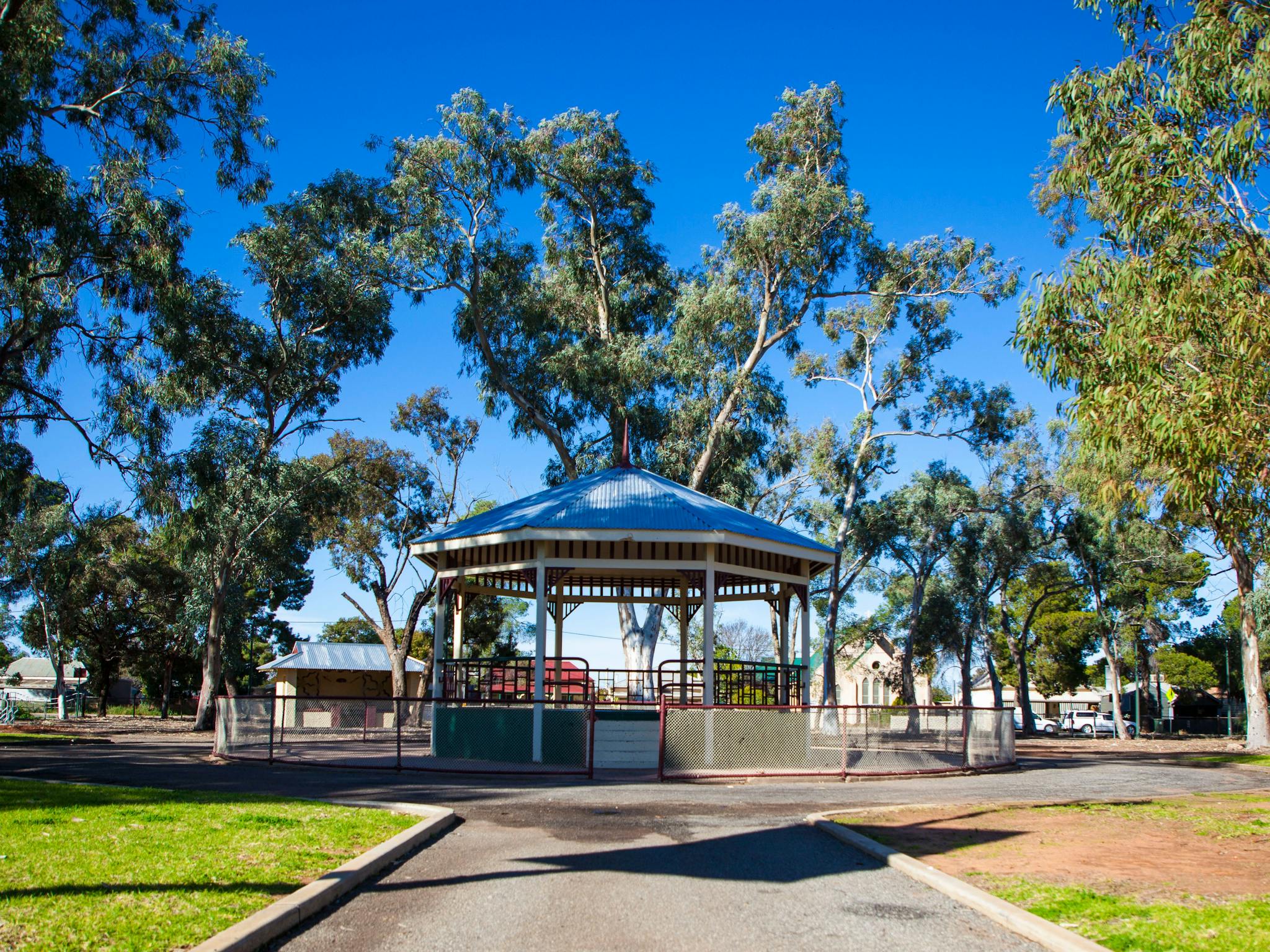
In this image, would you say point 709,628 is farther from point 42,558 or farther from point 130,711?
point 130,711

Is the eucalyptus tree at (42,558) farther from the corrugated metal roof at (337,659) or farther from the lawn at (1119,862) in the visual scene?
the lawn at (1119,862)

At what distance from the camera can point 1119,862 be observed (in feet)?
28.6

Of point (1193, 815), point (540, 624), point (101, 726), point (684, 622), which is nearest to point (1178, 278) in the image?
point (1193, 815)

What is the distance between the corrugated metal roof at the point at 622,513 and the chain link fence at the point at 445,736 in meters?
3.52

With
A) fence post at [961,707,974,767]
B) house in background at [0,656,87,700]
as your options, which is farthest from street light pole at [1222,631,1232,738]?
house in background at [0,656,87,700]

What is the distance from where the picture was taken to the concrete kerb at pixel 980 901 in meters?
5.88

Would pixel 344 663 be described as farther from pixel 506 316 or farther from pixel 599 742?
pixel 599 742

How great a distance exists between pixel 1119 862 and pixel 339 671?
47649 mm

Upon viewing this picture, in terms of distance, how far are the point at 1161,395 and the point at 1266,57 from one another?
3898mm

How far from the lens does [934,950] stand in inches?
233

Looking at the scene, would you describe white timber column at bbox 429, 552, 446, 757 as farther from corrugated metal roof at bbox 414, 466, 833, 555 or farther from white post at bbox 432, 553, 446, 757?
corrugated metal roof at bbox 414, 466, 833, 555

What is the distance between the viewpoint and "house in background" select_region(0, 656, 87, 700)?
7231 cm

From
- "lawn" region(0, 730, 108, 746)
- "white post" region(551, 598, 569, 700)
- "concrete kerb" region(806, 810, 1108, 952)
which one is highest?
"white post" region(551, 598, 569, 700)

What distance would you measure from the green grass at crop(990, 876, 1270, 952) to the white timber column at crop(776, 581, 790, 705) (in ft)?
44.4
